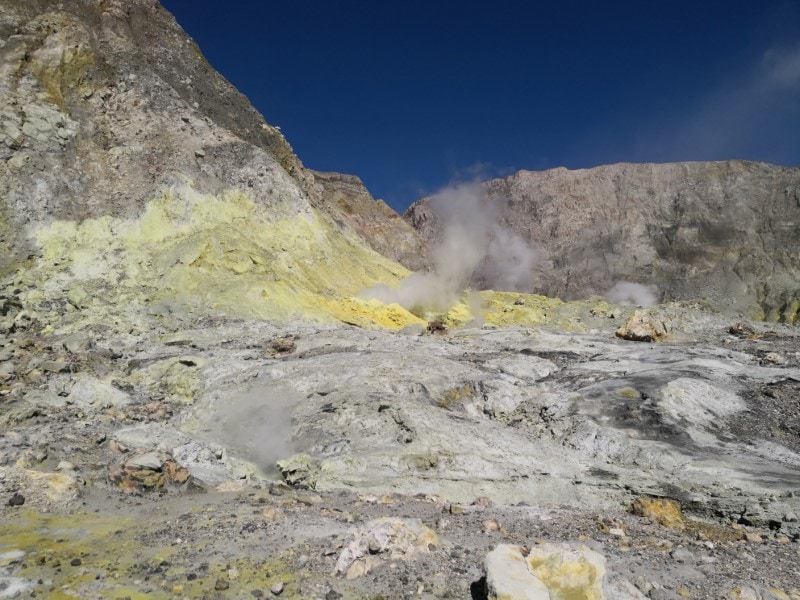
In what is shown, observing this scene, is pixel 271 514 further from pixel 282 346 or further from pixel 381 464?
pixel 282 346

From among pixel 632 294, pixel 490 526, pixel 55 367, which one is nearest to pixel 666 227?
pixel 632 294

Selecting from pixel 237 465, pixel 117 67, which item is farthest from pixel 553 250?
pixel 237 465

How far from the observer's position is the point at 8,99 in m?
26.5

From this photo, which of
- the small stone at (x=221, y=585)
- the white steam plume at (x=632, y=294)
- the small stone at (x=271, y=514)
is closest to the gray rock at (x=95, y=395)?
the small stone at (x=271, y=514)

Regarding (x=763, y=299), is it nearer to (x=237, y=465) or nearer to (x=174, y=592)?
(x=237, y=465)

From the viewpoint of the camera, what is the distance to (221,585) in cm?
611

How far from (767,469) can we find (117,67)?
34.7 meters

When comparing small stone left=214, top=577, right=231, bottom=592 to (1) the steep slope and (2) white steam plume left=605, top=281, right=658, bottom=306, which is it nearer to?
(1) the steep slope

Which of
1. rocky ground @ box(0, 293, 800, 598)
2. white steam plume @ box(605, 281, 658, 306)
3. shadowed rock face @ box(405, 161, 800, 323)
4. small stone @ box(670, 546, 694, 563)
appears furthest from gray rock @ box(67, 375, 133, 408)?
white steam plume @ box(605, 281, 658, 306)

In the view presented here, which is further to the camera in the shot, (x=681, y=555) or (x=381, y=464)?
Result: (x=381, y=464)

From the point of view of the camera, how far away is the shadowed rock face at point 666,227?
58.2 metres

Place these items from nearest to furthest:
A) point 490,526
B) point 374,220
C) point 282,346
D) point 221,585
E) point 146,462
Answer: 1. point 221,585
2. point 490,526
3. point 146,462
4. point 282,346
5. point 374,220

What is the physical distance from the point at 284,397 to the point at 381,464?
14.7ft

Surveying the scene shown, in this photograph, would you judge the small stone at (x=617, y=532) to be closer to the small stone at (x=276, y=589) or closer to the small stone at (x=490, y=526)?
the small stone at (x=490, y=526)
